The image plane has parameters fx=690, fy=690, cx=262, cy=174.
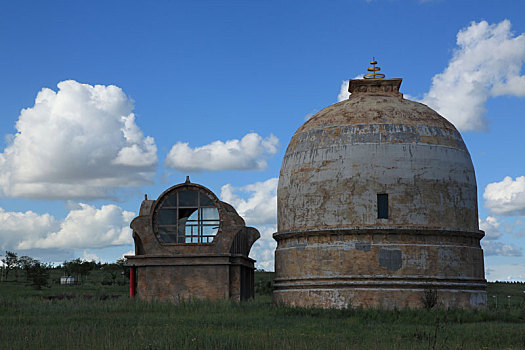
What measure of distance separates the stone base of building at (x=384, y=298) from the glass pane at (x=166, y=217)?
6.41 meters

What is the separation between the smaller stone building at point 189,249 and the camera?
1146 inches

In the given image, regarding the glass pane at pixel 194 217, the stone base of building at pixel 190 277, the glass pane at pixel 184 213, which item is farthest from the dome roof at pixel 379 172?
the glass pane at pixel 184 213

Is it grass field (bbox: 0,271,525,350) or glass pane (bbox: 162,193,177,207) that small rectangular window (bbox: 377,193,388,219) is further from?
glass pane (bbox: 162,193,177,207)

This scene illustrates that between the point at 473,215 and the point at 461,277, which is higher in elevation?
the point at 473,215

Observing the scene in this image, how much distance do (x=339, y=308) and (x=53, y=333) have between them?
12.6 m

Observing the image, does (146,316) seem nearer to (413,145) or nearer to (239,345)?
(239,345)

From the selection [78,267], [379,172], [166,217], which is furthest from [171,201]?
[78,267]

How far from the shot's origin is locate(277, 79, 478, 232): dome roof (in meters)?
27.7

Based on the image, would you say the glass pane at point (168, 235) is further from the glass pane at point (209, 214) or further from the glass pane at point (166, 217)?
the glass pane at point (209, 214)

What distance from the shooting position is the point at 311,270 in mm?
28391

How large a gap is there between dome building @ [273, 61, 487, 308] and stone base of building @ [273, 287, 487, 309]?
39 millimetres

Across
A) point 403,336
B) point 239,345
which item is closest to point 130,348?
point 239,345

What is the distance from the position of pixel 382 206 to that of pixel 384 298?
11.9ft

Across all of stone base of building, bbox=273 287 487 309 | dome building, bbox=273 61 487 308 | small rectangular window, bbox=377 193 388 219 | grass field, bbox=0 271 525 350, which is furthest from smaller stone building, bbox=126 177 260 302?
small rectangular window, bbox=377 193 388 219
